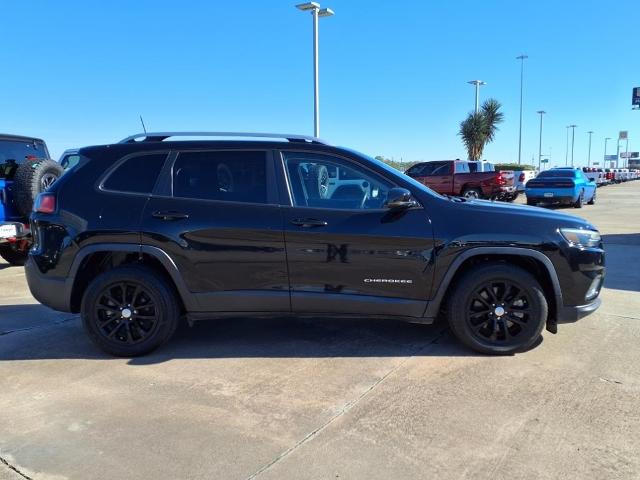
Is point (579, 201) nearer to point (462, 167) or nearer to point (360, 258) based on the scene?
point (462, 167)

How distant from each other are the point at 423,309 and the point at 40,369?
3087 millimetres

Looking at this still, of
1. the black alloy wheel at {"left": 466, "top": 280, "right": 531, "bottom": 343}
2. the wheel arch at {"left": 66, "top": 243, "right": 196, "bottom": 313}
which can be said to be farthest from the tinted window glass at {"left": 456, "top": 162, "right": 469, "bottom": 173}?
the wheel arch at {"left": 66, "top": 243, "right": 196, "bottom": 313}

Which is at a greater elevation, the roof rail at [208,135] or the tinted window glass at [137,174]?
the roof rail at [208,135]

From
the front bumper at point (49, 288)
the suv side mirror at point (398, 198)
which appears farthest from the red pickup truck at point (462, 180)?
the front bumper at point (49, 288)

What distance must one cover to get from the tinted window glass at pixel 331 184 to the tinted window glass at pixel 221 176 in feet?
0.86

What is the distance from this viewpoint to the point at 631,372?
400 centimetres

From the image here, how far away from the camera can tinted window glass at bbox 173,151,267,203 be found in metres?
4.34

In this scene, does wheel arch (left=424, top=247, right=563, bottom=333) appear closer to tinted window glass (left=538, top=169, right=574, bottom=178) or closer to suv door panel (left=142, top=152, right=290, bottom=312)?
suv door panel (left=142, top=152, right=290, bottom=312)

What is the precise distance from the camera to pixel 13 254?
8805mm

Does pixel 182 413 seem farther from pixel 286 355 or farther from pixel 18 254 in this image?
pixel 18 254

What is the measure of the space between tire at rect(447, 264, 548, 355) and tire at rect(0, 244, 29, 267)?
7.35m

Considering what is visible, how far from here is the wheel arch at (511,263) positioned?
4.13 metres

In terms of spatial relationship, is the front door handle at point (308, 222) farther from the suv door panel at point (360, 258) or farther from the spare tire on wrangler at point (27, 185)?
the spare tire on wrangler at point (27, 185)

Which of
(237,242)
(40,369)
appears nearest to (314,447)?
(237,242)
